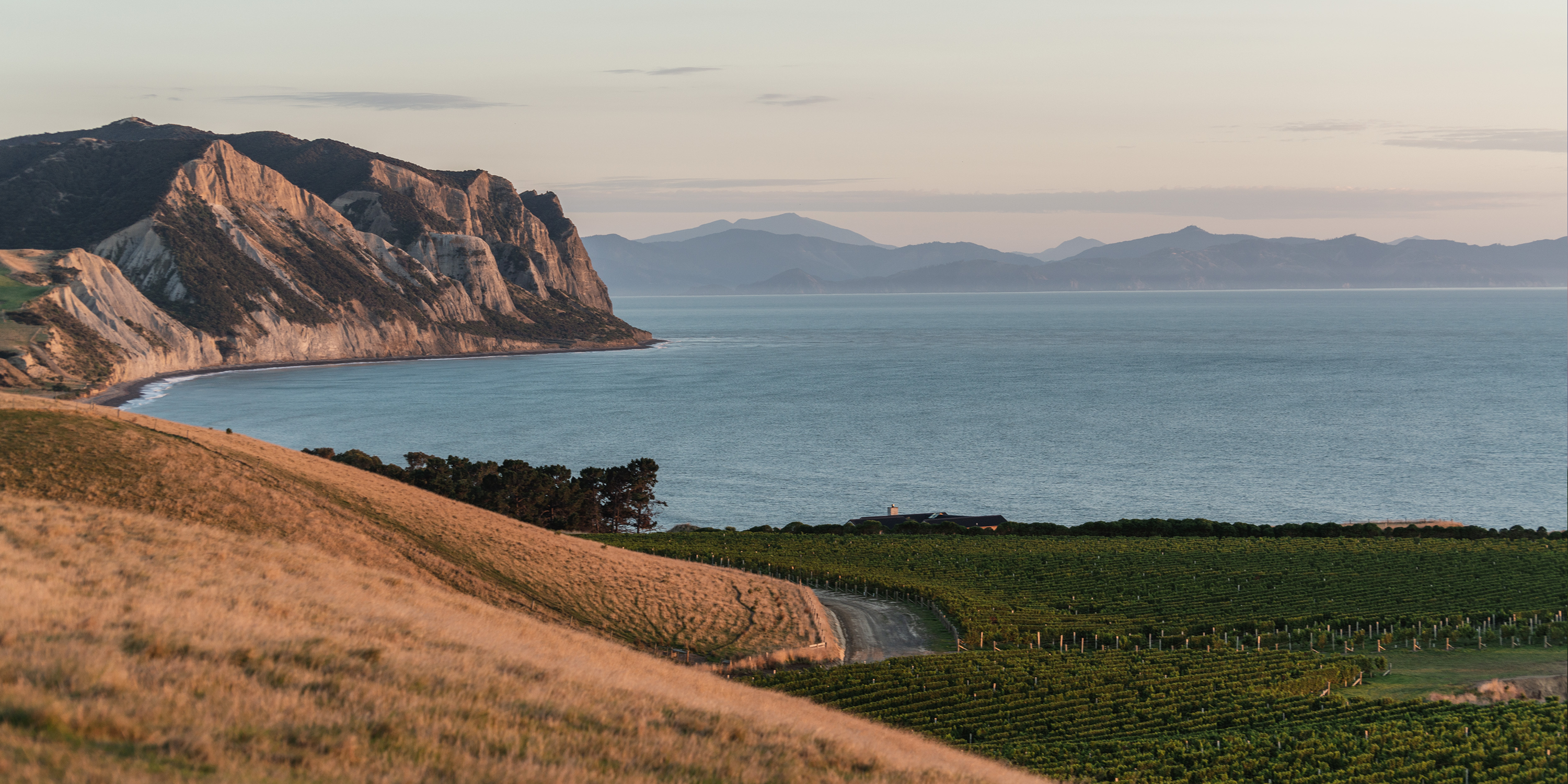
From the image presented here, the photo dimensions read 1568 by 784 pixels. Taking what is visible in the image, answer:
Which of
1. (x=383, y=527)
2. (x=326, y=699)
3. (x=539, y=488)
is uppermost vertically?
(x=326, y=699)

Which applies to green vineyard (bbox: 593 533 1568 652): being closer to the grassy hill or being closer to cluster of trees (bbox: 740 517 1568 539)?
cluster of trees (bbox: 740 517 1568 539)

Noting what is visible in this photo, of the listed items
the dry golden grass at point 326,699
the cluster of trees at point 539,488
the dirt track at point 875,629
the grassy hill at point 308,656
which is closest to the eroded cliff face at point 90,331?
the cluster of trees at point 539,488

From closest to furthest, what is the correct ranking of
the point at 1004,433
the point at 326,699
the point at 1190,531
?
the point at 326,699 → the point at 1190,531 → the point at 1004,433

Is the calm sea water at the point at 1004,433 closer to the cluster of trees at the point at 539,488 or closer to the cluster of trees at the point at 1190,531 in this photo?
the cluster of trees at the point at 539,488

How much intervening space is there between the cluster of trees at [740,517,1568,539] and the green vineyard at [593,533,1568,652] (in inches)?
99.2

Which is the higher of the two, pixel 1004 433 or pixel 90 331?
pixel 90 331

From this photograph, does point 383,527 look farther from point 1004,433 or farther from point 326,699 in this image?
point 1004,433

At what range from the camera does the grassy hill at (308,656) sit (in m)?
11.4

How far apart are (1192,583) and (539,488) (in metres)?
40.0

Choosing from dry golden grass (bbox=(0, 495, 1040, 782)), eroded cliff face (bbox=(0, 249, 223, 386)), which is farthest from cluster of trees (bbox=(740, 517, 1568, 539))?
eroded cliff face (bbox=(0, 249, 223, 386))

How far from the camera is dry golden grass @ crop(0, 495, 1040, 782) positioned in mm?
10875

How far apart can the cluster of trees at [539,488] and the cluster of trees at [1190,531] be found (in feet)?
33.1

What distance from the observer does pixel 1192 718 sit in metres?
29.3

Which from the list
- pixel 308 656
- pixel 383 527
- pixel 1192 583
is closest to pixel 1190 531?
pixel 1192 583
